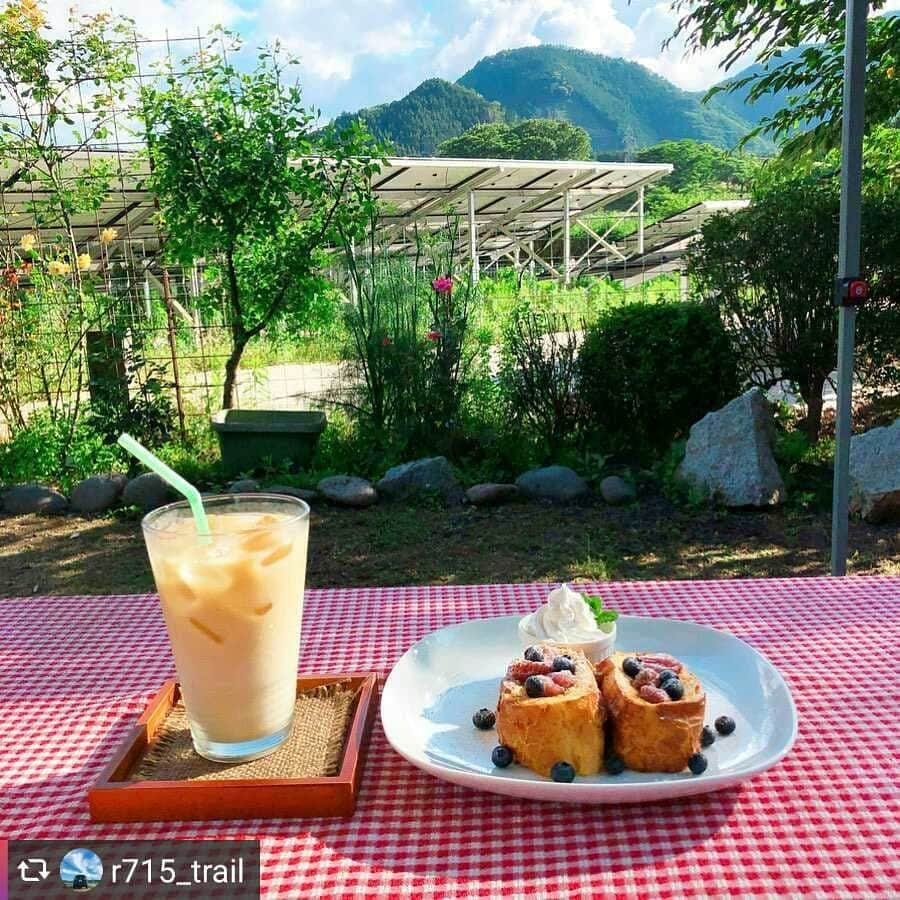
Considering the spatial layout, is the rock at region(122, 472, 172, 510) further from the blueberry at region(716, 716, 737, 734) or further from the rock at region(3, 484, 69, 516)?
the blueberry at region(716, 716, 737, 734)

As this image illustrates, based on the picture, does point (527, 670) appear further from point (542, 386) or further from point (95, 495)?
point (542, 386)

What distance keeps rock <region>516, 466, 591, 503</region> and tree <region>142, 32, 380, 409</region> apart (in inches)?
78.0

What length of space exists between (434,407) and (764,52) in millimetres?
3474

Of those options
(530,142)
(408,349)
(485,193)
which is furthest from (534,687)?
(530,142)

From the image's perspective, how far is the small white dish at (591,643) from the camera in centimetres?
105

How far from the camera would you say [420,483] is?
17.2ft

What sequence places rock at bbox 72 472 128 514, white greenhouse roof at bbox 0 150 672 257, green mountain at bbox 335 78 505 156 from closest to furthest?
rock at bbox 72 472 128 514
white greenhouse roof at bbox 0 150 672 257
green mountain at bbox 335 78 505 156

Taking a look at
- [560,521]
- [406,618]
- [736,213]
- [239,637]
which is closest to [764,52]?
[736,213]

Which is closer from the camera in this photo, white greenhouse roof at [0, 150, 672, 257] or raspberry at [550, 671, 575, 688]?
raspberry at [550, 671, 575, 688]

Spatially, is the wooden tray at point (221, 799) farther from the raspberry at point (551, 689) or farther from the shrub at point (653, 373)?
the shrub at point (653, 373)

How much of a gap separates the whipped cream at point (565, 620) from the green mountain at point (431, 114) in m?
107

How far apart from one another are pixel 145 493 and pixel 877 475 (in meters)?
4.04

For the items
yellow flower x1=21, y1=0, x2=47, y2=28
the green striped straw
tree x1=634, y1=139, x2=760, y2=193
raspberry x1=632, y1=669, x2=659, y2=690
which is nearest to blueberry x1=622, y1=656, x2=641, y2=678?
raspberry x1=632, y1=669, x2=659, y2=690

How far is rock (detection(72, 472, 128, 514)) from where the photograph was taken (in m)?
5.23
